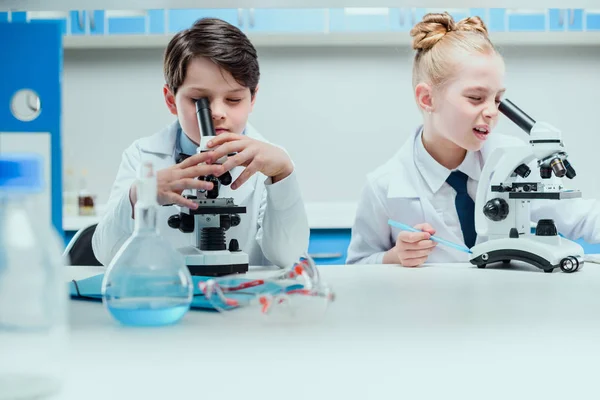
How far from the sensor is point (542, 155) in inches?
55.0

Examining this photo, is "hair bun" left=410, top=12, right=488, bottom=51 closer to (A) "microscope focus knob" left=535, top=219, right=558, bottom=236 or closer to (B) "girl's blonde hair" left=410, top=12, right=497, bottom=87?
(B) "girl's blonde hair" left=410, top=12, right=497, bottom=87

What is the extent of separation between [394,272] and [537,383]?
79 cm

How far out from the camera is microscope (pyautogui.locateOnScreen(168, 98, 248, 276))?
1169 millimetres

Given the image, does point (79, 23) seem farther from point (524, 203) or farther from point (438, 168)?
point (524, 203)

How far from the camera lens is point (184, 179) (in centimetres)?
120

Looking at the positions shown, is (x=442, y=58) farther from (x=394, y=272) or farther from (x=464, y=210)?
(x=394, y=272)

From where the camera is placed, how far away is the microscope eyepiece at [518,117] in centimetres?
155

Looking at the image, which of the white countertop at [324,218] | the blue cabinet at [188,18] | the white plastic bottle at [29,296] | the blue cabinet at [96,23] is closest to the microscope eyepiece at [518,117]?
the white plastic bottle at [29,296]

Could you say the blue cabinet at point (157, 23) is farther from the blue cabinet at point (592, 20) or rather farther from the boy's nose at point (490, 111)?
the blue cabinet at point (592, 20)

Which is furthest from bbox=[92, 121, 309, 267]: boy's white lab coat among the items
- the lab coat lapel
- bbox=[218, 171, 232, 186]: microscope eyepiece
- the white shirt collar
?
the white shirt collar

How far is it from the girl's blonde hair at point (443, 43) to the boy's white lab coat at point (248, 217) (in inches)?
24.5

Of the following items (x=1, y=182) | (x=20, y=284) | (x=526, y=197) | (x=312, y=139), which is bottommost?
(x=312, y=139)

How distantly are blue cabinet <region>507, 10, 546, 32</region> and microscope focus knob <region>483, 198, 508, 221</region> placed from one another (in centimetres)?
232

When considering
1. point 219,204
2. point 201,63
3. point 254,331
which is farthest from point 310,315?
point 201,63
